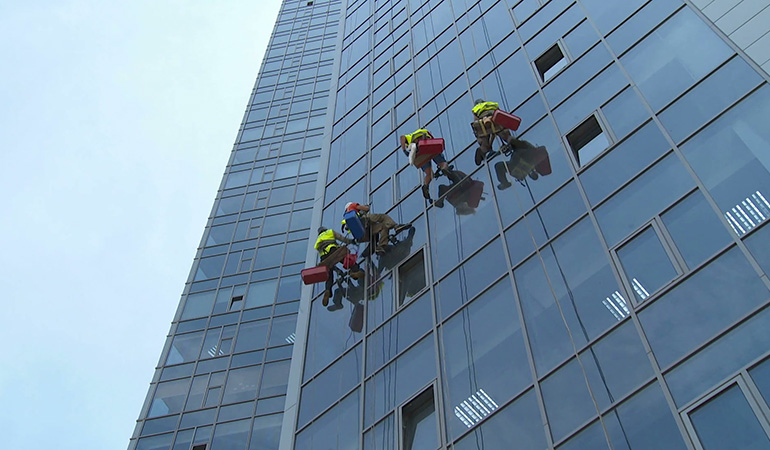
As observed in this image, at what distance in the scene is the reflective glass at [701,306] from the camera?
28.2 feet

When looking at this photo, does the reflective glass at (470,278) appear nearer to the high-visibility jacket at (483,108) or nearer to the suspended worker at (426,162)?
Answer: the suspended worker at (426,162)

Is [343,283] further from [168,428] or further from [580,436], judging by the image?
[168,428]

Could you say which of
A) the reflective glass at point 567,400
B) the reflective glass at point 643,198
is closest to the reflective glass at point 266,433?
the reflective glass at point 567,400

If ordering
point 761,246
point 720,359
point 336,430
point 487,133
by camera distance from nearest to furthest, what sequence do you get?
point 720,359, point 761,246, point 336,430, point 487,133

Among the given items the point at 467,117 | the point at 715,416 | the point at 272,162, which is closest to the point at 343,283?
the point at 467,117

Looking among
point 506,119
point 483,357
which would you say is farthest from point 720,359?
point 506,119

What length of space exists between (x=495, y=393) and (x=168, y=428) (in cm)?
1631

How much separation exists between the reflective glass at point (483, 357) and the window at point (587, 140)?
2.56 meters

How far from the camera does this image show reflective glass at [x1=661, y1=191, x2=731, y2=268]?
9.35 metres

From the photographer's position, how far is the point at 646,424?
332 inches

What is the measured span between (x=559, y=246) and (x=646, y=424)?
Result: 137 inches

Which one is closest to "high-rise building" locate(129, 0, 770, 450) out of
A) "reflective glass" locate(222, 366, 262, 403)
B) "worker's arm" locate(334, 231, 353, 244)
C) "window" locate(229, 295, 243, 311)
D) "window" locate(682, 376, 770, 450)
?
"window" locate(682, 376, 770, 450)

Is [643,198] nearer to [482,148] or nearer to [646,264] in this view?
[646,264]

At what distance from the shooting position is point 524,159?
1385 cm
